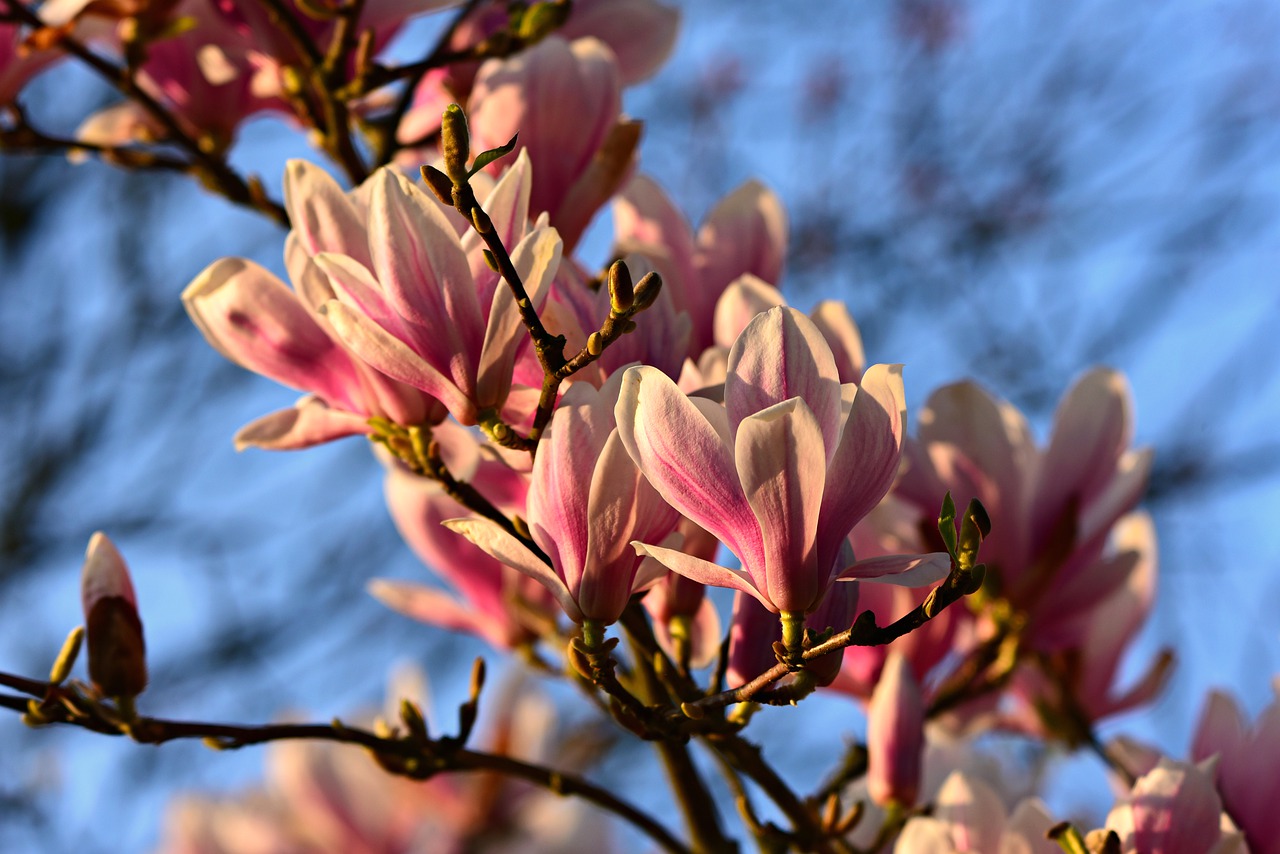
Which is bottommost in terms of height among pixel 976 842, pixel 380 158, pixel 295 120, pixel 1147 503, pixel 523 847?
pixel 976 842

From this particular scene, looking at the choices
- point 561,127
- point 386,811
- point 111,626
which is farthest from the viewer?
point 386,811

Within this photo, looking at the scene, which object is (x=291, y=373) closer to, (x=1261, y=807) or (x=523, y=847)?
(x=1261, y=807)

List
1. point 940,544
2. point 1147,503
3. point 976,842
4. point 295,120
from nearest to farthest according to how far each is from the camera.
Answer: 1. point 976,842
2. point 940,544
3. point 295,120
4. point 1147,503

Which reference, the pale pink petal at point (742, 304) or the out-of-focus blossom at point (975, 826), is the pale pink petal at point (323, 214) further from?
the out-of-focus blossom at point (975, 826)

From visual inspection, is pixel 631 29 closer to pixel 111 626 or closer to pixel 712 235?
pixel 712 235

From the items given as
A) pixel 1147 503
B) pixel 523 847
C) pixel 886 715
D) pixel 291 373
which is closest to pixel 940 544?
pixel 886 715

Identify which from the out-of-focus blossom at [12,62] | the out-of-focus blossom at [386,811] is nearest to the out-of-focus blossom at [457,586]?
the out-of-focus blossom at [12,62]

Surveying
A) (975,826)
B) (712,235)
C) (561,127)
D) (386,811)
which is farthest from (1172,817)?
(386,811)
